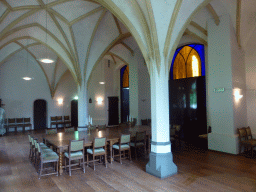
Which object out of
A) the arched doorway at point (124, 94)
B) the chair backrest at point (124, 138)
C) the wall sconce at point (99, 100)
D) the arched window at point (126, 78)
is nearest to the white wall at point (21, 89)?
the wall sconce at point (99, 100)

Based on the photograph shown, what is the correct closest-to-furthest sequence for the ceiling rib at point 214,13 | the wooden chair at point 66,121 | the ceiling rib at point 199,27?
the ceiling rib at point 214,13
the ceiling rib at point 199,27
the wooden chair at point 66,121

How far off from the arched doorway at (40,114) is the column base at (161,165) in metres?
12.2

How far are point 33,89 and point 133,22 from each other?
469 inches

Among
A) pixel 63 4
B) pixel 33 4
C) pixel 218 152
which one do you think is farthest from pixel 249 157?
pixel 33 4

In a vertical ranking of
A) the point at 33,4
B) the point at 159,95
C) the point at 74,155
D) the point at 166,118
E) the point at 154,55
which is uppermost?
the point at 33,4

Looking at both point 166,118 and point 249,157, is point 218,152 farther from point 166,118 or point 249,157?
point 166,118

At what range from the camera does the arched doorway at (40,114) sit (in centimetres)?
1463

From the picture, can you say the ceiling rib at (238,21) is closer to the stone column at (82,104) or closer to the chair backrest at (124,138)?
the chair backrest at (124,138)

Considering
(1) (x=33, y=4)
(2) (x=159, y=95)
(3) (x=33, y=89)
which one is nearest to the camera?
(2) (x=159, y=95)

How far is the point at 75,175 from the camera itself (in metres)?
5.18

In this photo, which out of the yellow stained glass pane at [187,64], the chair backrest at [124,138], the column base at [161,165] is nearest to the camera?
the column base at [161,165]

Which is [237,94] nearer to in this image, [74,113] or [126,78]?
[126,78]

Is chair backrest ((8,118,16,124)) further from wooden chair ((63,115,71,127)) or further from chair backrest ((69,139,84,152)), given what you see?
chair backrest ((69,139,84,152))

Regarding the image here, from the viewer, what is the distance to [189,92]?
9.78 meters
